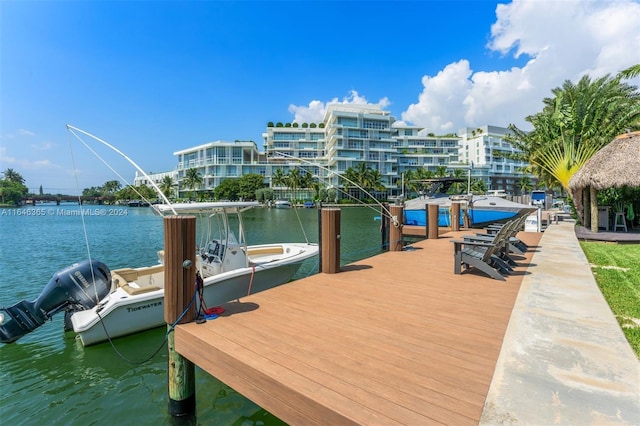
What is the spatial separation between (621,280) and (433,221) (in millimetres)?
7122

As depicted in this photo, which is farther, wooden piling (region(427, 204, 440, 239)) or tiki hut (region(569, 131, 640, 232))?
wooden piling (region(427, 204, 440, 239))

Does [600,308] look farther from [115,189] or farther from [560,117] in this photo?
[115,189]

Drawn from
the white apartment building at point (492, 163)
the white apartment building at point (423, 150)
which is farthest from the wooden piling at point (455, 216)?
the white apartment building at point (492, 163)

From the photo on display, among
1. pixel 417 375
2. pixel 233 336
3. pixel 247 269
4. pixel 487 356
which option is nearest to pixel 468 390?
pixel 417 375

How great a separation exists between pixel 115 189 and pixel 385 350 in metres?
175

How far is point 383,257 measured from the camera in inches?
372

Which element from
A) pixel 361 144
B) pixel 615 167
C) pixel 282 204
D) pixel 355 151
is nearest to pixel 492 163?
pixel 361 144

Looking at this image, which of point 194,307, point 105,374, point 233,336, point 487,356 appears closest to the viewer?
point 487,356

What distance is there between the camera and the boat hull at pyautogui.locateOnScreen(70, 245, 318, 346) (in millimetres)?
6441

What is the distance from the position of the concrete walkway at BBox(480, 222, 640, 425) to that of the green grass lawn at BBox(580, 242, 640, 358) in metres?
0.23

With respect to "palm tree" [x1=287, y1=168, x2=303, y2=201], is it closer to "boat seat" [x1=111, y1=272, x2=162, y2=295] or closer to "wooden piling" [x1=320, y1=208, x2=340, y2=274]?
"boat seat" [x1=111, y1=272, x2=162, y2=295]

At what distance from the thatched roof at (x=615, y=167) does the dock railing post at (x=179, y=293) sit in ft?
52.3

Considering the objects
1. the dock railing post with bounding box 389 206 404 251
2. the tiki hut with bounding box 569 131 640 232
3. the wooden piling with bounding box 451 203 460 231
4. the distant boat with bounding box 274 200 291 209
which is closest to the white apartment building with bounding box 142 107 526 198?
the distant boat with bounding box 274 200 291 209

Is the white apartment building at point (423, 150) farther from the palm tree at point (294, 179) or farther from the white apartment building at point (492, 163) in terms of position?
the palm tree at point (294, 179)
